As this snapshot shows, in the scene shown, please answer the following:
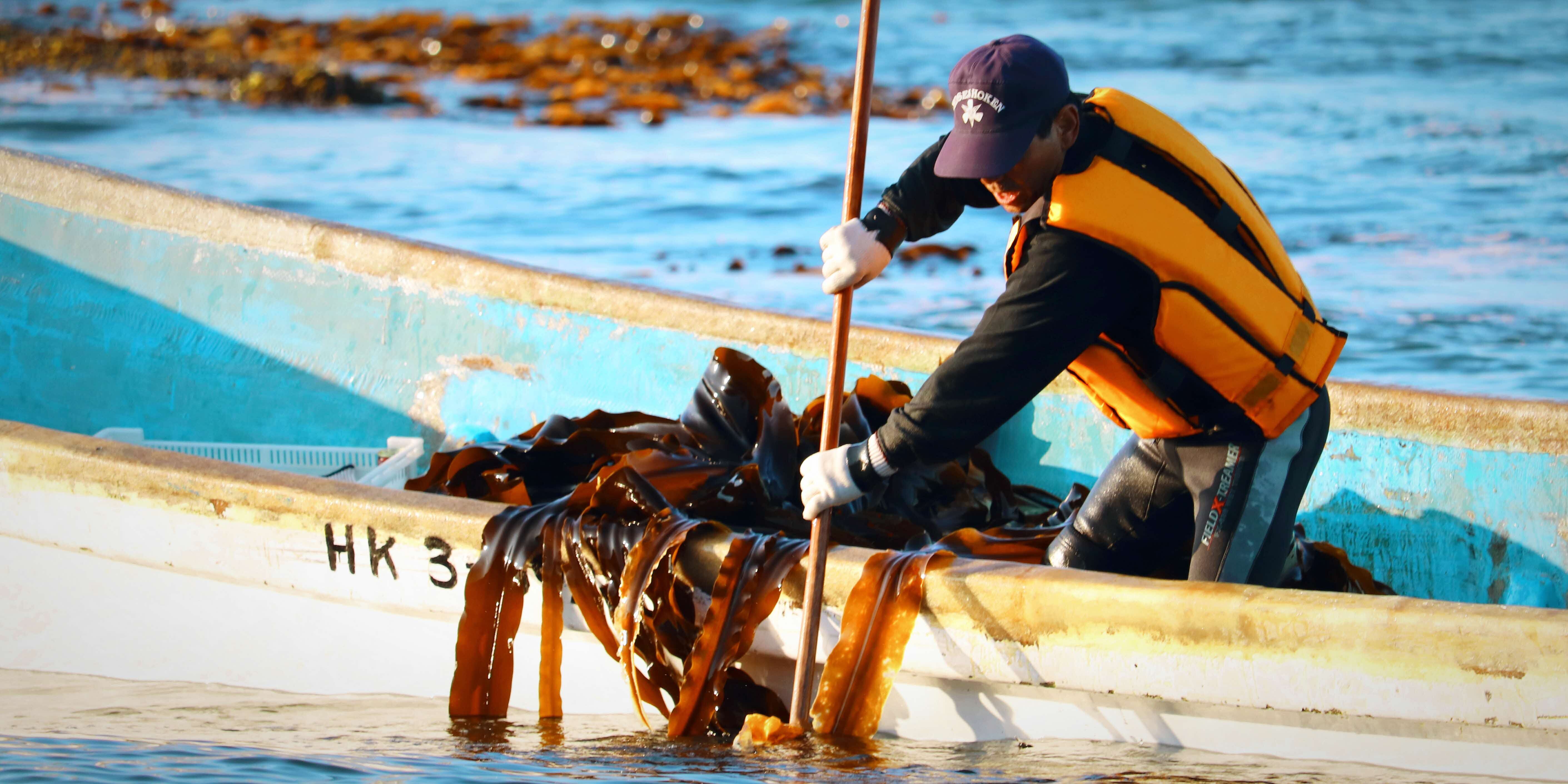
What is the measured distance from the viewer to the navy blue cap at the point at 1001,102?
2.50 metres

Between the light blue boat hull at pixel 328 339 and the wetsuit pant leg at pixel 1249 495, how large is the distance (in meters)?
0.77

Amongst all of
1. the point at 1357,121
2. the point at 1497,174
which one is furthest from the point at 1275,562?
the point at 1357,121

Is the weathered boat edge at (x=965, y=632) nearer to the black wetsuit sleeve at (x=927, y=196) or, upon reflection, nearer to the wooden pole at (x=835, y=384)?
the wooden pole at (x=835, y=384)

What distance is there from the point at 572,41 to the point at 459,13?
13.3 feet

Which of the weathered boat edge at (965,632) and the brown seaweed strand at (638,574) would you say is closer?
the weathered boat edge at (965,632)

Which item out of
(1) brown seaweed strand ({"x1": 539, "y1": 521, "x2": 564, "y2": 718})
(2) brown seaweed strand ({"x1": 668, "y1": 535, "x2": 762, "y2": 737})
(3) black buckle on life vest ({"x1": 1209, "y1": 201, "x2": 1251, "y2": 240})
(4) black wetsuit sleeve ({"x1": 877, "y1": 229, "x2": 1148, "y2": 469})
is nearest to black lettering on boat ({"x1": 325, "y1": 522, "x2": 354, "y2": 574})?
(1) brown seaweed strand ({"x1": 539, "y1": 521, "x2": 564, "y2": 718})

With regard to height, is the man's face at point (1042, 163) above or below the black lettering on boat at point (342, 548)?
above

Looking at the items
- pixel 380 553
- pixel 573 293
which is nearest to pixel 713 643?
pixel 380 553

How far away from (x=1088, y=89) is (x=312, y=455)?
45.2 feet

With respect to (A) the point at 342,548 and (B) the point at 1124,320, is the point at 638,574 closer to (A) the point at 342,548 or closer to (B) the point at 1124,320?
(A) the point at 342,548

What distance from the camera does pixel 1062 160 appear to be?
2.62m

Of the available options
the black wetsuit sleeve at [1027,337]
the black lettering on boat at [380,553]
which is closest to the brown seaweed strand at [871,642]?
the black wetsuit sleeve at [1027,337]

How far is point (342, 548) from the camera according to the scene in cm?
305

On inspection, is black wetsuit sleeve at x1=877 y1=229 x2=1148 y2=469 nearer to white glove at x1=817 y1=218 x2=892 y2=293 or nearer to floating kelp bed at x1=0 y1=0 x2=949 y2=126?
white glove at x1=817 y1=218 x2=892 y2=293
